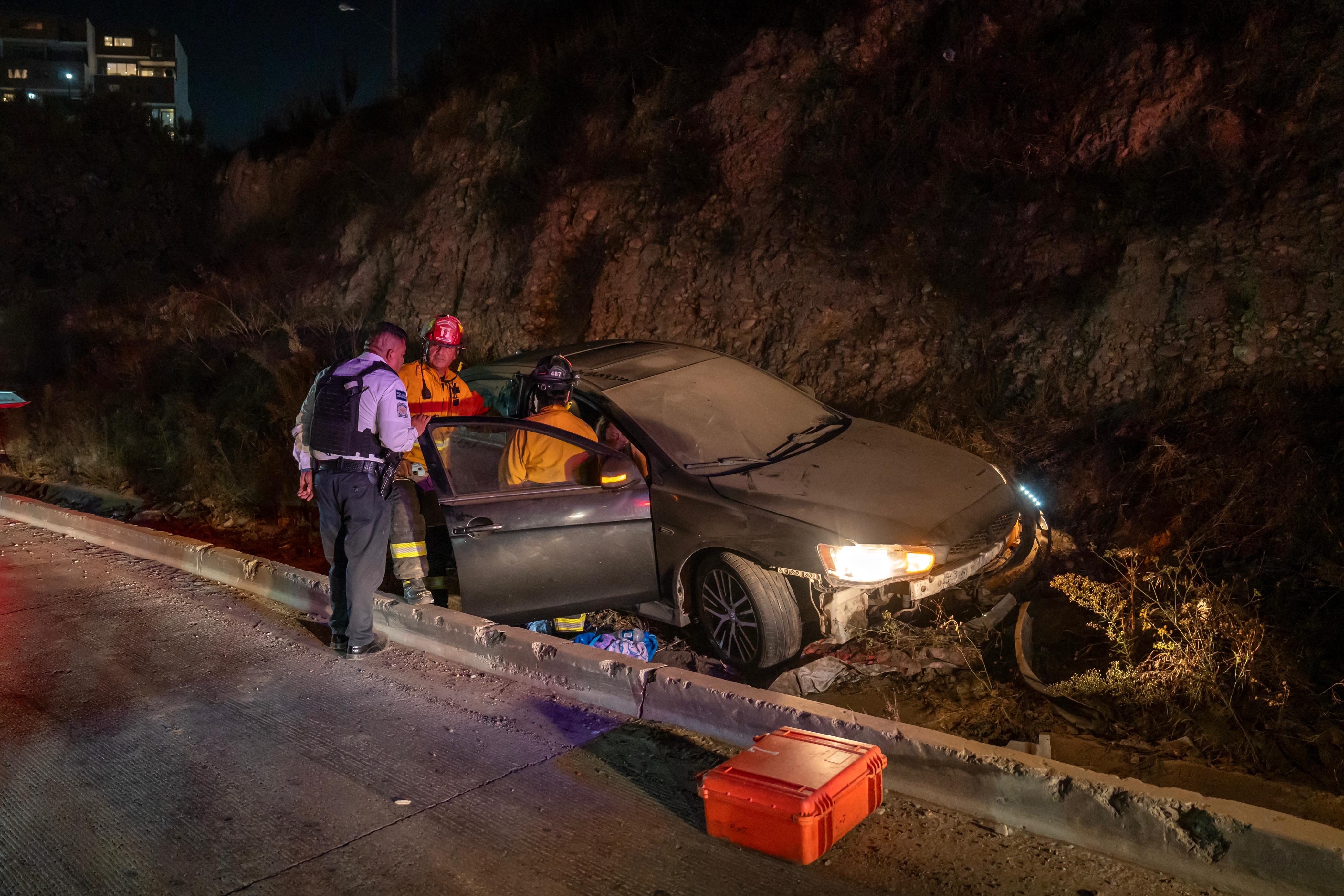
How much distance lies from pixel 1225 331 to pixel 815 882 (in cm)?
590

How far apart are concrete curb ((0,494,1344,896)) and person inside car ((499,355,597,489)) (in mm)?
799

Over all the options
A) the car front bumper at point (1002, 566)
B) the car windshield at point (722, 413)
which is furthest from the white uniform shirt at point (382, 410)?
the car front bumper at point (1002, 566)

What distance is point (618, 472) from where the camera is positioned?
16.6ft

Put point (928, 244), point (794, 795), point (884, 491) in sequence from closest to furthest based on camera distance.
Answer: point (794, 795)
point (884, 491)
point (928, 244)

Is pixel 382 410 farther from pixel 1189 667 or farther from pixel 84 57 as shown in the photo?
pixel 84 57

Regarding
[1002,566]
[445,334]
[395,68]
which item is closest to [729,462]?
[1002,566]

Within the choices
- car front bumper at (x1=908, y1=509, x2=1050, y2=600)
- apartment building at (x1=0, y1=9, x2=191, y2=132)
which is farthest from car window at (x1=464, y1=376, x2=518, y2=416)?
apartment building at (x1=0, y1=9, x2=191, y2=132)

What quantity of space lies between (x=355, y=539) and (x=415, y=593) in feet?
2.00

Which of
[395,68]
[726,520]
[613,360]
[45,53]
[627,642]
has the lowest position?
[627,642]

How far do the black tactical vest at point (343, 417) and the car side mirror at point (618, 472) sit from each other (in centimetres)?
120

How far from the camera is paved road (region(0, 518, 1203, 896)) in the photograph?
324 centimetres

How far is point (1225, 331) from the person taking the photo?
24.0 feet

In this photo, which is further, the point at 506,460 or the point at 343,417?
the point at 506,460

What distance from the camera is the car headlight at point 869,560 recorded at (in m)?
4.52
